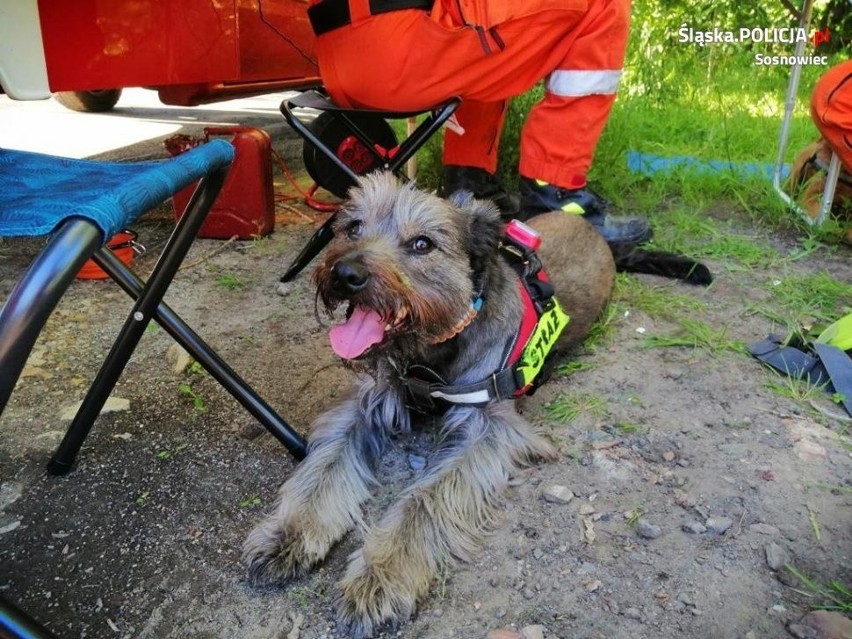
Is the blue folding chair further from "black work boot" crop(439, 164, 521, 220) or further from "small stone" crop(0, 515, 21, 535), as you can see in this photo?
"black work boot" crop(439, 164, 521, 220)

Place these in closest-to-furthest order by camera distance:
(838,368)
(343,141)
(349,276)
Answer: (349,276) → (838,368) → (343,141)

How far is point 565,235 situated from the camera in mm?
3311

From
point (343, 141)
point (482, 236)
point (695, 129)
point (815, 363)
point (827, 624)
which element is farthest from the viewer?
point (695, 129)

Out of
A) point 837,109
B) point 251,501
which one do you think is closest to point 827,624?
point 251,501

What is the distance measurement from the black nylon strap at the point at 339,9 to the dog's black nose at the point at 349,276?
160 centimetres

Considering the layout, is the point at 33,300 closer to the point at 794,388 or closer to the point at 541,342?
the point at 541,342

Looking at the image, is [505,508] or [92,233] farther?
[505,508]

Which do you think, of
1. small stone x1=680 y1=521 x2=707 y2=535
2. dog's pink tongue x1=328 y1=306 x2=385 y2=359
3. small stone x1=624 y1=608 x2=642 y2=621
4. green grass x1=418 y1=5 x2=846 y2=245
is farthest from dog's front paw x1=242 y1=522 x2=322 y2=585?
green grass x1=418 y1=5 x2=846 y2=245

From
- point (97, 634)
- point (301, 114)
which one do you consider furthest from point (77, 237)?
point (301, 114)

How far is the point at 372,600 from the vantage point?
181 centimetres

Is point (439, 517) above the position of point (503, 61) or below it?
below

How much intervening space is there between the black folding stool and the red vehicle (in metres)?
0.73

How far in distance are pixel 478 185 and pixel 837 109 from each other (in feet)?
6.74

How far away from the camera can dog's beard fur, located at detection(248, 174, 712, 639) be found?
196cm
